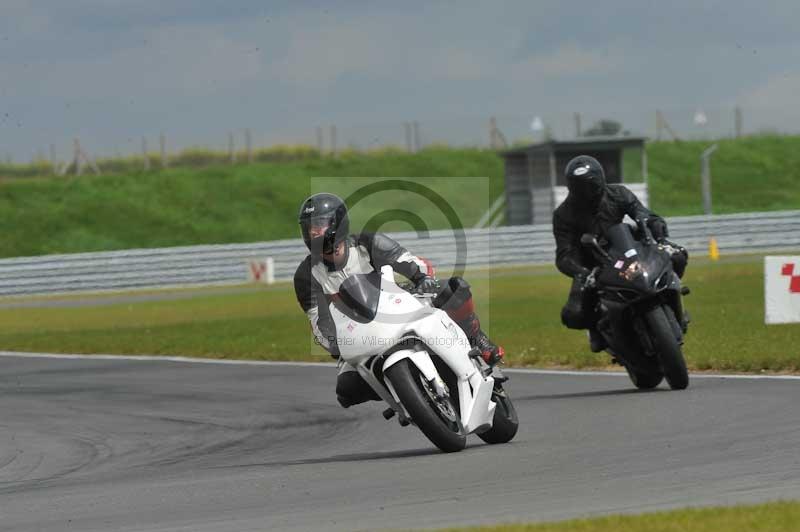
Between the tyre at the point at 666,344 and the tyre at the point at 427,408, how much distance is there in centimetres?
292

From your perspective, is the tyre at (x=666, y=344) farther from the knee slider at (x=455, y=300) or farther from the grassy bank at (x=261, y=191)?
the grassy bank at (x=261, y=191)

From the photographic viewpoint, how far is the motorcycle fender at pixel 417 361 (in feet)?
27.8

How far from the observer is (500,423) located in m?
9.28

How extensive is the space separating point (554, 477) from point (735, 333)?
10134 millimetres

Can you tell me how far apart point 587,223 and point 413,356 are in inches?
151

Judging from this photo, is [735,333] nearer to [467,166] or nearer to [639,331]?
[639,331]

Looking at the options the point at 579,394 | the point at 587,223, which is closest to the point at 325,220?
the point at 587,223

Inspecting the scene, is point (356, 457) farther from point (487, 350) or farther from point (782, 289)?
point (782, 289)

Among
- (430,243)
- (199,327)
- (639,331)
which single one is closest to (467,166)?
(430,243)

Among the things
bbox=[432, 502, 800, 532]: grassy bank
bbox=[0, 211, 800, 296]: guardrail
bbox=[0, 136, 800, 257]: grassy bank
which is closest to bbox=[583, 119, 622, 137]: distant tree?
bbox=[0, 136, 800, 257]: grassy bank

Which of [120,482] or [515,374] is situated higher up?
[120,482]

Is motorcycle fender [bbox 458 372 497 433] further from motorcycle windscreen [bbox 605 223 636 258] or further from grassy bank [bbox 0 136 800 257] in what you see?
grassy bank [bbox 0 136 800 257]

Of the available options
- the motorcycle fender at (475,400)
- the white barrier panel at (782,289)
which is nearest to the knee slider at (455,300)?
the motorcycle fender at (475,400)

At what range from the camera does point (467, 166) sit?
64.2 meters
